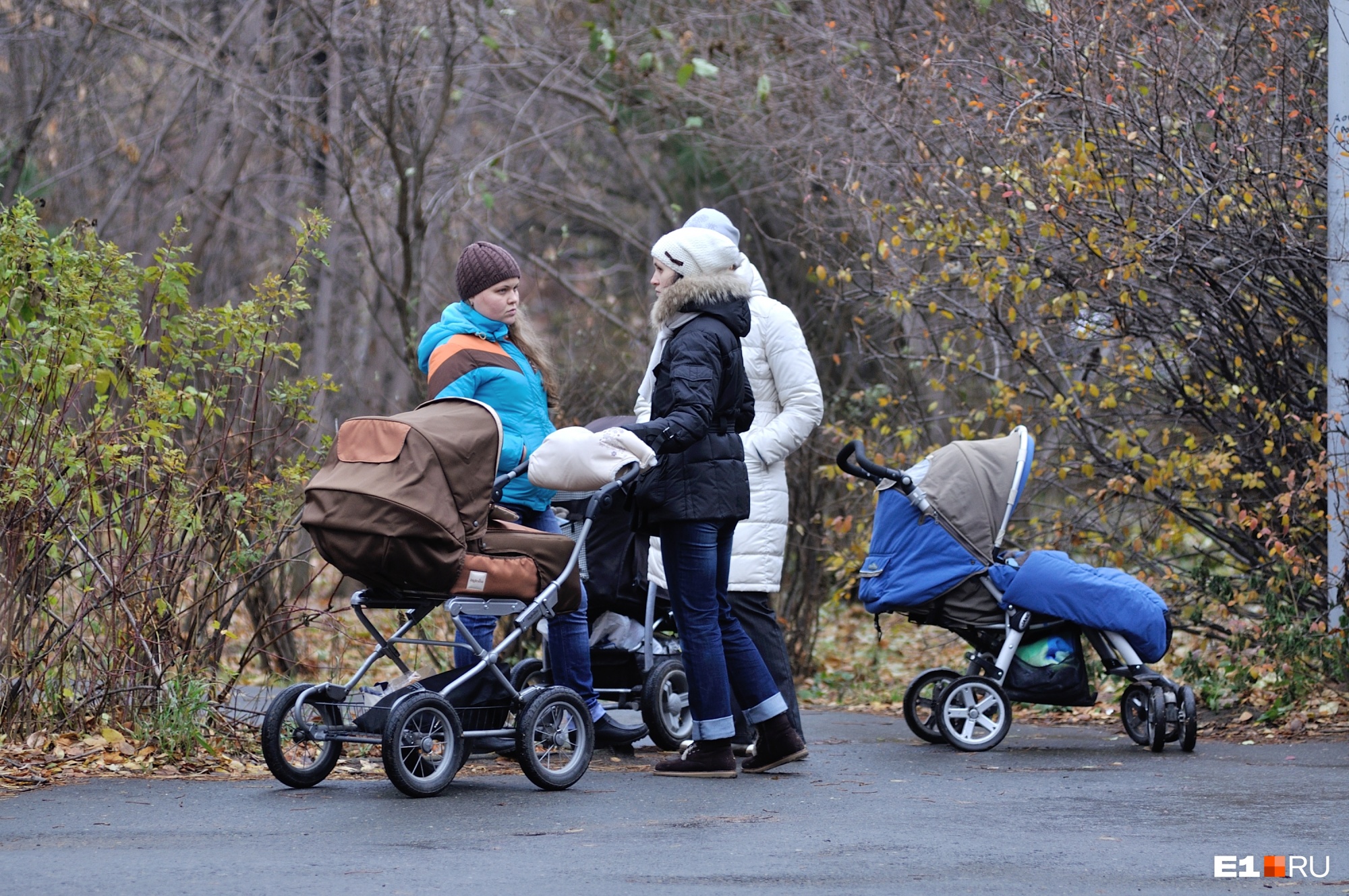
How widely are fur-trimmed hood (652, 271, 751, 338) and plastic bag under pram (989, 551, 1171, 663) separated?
185 cm

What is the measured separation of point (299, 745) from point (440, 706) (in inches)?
32.4

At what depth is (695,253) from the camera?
243 inches

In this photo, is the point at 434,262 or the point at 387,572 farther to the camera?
the point at 434,262

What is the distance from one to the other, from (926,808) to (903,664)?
274 inches

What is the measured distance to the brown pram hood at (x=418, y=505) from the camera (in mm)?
5266

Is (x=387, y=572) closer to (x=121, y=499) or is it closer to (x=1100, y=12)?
(x=121, y=499)

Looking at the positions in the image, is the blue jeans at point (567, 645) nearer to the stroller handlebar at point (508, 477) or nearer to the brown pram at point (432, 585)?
the stroller handlebar at point (508, 477)

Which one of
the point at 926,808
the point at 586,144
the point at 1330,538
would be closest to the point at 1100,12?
the point at 1330,538

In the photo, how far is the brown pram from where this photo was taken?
208 inches

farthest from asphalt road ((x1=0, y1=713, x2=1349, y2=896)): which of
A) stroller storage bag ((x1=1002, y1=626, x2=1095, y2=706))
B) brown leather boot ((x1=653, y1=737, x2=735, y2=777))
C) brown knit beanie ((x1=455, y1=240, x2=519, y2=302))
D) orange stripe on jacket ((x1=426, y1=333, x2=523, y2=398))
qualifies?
brown knit beanie ((x1=455, y1=240, x2=519, y2=302))

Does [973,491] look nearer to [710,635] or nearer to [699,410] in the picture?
[710,635]

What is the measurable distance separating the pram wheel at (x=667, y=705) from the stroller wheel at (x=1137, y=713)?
6.40ft

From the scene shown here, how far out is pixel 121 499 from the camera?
6492mm

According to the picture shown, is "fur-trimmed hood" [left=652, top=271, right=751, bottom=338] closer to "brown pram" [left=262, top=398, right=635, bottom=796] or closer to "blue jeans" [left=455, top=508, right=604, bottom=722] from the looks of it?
"brown pram" [left=262, top=398, right=635, bottom=796]
